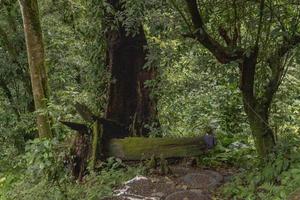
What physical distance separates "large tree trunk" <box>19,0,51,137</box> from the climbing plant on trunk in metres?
4.38

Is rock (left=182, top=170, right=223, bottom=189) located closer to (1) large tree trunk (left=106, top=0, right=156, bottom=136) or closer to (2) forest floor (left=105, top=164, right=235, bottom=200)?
(2) forest floor (left=105, top=164, right=235, bottom=200)

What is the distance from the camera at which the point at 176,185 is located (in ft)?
19.9

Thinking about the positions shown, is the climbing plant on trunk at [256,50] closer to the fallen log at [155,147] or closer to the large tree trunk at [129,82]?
the fallen log at [155,147]

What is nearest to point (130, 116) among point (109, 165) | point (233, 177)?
point (109, 165)

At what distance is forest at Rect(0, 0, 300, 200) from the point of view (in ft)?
16.9

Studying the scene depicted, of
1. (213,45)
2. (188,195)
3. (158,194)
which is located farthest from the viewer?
(158,194)

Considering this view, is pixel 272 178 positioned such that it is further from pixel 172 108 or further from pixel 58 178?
pixel 172 108

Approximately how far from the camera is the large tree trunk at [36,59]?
8.80m

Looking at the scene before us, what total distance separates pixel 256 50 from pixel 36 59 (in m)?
5.24

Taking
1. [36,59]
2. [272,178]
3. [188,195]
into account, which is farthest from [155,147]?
[36,59]

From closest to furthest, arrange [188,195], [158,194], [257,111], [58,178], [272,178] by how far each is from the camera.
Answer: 1. [272,178]
2. [257,111]
3. [188,195]
4. [158,194]
5. [58,178]

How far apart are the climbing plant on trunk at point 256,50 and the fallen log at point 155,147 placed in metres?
1.59

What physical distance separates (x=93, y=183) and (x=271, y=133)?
8.75 feet

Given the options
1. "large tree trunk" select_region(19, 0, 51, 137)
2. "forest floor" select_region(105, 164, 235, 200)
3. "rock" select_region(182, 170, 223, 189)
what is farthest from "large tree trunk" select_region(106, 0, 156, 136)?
"rock" select_region(182, 170, 223, 189)
